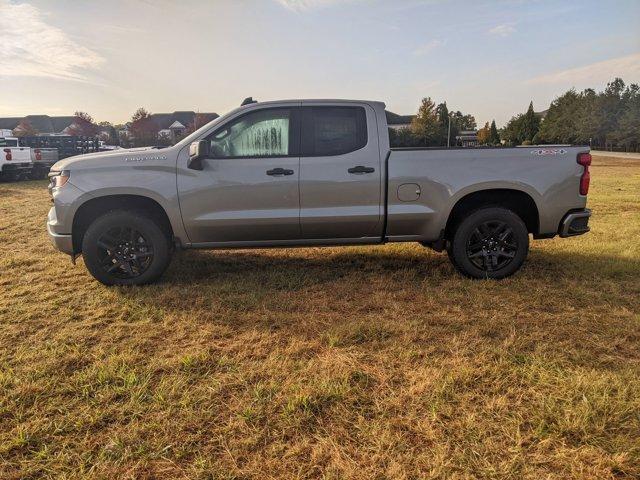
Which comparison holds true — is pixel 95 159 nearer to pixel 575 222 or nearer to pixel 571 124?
pixel 575 222

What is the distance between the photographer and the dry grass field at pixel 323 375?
2.07 metres

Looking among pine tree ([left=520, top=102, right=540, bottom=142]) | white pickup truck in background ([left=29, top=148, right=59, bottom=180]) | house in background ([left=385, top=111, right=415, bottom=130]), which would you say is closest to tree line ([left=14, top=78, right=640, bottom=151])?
pine tree ([left=520, top=102, right=540, bottom=142])

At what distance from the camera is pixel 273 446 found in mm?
2146

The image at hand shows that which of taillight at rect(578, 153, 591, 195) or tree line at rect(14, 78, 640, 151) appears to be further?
tree line at rect(14, 78, 640, 151)

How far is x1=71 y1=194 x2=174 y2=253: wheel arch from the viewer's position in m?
4.32

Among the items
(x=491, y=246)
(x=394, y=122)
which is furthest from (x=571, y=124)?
(x=491, y=246)

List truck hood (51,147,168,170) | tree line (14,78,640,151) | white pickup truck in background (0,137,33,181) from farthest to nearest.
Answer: tree line (14,78,640,151), white pickup truck in background (0,137,33,181), truck hood (51,147,168,170)

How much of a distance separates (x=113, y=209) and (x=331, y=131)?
7.90 ft

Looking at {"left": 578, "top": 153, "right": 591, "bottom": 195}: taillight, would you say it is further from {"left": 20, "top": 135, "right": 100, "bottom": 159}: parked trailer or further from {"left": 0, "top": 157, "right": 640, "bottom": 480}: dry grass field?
{"left": 20, "top": 135, "right": 100, "bottom": 159}: parked trailer

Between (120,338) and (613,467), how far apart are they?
3.26 m

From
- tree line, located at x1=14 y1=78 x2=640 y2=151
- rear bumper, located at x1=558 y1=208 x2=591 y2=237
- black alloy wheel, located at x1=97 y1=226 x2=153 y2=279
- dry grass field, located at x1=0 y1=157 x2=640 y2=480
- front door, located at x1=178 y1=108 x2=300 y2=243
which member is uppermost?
tree line, located at x1=14 y1=78 x2=640 y2=151

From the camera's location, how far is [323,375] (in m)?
2.76

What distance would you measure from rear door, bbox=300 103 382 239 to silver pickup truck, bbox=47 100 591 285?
0.01 metres

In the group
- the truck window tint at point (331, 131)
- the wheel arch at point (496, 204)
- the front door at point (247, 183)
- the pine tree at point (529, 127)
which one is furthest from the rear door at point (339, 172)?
the pine tree at point (529, 127)
